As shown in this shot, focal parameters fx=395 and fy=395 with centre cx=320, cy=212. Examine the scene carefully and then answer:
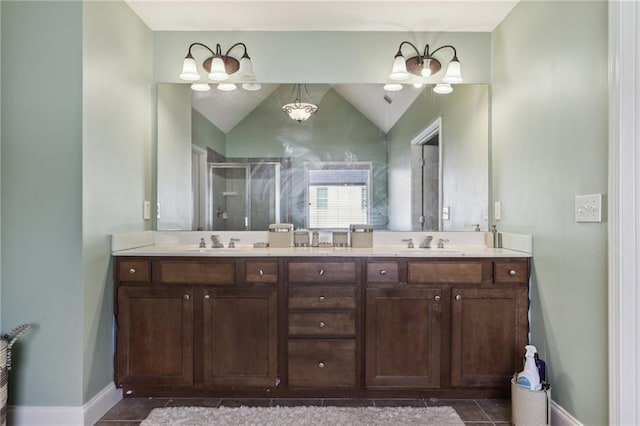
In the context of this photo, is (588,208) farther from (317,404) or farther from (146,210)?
(146,210)

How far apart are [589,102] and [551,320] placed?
3.43 feet

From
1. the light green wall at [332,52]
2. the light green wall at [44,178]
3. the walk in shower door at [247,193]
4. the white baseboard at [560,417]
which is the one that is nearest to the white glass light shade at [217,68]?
the light green wall at [332,52]

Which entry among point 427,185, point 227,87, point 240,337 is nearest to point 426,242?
point 427,185

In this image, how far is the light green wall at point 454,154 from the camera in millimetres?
2635

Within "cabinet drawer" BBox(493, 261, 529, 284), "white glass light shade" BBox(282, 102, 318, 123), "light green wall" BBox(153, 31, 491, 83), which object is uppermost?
"light green wall" BBox(153, 31, 491, 83)

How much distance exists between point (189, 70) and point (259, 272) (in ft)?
4.40

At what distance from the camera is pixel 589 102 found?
1673 millimetres

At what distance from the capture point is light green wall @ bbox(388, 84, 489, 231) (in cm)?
263

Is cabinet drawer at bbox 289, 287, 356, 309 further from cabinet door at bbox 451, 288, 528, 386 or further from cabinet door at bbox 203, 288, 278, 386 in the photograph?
cabinet door at bbox 451, 288, 528, 386

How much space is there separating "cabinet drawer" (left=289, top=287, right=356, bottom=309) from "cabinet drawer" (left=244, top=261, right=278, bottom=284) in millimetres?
145

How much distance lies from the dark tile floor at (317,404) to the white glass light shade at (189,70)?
1.93 metres

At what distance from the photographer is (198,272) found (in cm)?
216

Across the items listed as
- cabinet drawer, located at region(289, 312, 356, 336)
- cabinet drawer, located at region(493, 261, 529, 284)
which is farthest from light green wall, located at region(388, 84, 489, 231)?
cabinet drawer, located at region(289, 312, 356, 336)

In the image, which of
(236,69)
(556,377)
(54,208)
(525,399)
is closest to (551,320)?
(556,377)
